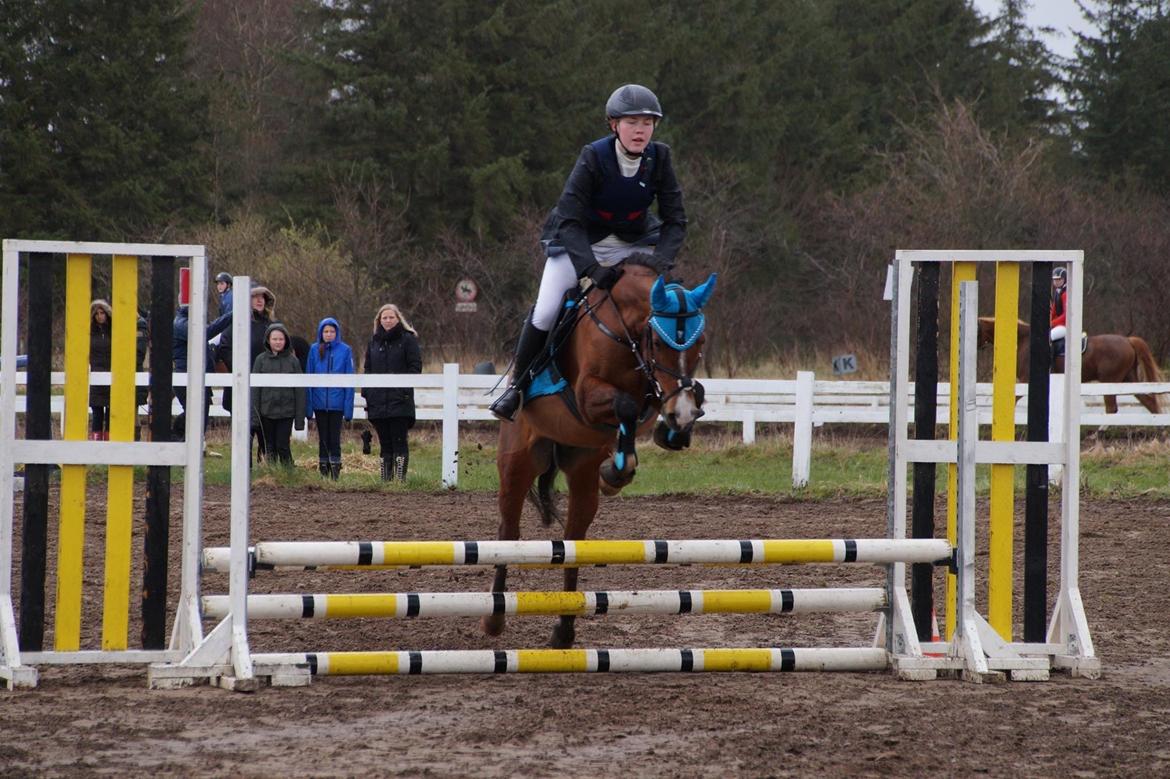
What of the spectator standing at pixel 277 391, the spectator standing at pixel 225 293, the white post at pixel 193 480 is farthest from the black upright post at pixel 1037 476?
the spectator standing at pixel 277 391

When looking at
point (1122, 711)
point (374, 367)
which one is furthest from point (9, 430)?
point (374, 367)

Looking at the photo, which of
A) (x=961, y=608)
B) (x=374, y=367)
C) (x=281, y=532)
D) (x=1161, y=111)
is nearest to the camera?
(x=961, y=608)

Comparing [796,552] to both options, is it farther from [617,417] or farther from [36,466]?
[36,466]

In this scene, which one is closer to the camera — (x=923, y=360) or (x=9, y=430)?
(x=9, y=430)

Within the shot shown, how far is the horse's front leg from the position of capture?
595 cm

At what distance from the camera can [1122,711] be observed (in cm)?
507

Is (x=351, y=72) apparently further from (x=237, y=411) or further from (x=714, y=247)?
(x=237, y=411)

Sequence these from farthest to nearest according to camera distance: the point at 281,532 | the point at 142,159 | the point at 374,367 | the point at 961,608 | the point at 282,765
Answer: the point at 142,159 < the point at 374,367 < the point at 281,532 < the point at 961,608 < the point at 282,765

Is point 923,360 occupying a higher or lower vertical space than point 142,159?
lower

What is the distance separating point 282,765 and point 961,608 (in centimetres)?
296

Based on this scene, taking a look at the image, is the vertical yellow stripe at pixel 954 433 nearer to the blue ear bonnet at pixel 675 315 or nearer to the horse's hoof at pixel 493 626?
the blue ear bonnet at pixel 675 315

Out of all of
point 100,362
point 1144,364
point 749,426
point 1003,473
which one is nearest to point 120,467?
point 1003,473

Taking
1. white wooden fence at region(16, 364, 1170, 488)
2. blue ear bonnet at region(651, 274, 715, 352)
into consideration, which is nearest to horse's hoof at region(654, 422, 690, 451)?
blue ear bonnet at region(651, 274, 715, 352)

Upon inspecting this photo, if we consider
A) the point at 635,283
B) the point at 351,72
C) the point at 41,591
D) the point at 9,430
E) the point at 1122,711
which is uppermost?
the point at 351,72
